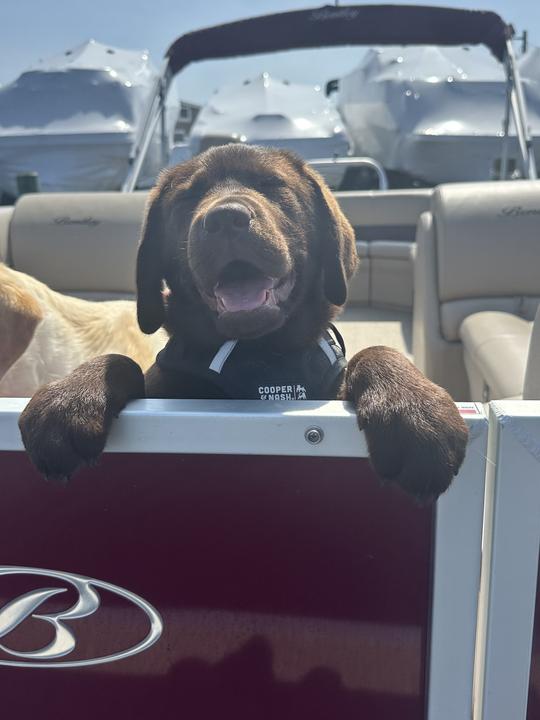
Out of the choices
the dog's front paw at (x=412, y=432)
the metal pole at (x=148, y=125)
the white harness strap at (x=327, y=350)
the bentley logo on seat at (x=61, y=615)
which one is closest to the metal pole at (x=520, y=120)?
the metal pole at (x=148, y=125)

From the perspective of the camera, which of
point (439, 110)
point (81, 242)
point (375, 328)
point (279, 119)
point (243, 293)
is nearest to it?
point (243, 293)

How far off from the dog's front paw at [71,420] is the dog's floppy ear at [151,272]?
0.52m

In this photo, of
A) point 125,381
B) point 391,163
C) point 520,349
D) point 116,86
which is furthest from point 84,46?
point 125,381

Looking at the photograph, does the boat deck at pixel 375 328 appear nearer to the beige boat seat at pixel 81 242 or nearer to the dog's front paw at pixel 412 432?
the beige boat seat at pixel 81 242

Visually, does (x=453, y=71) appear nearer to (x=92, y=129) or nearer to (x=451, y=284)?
(x=92, y=129)

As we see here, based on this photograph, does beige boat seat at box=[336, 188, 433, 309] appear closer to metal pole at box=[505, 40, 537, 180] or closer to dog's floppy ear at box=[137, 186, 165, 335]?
metal pole at box=[505, 40, 537, 180]

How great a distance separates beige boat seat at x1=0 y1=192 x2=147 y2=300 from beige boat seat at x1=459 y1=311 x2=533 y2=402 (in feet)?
6.05

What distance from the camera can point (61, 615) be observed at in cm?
122

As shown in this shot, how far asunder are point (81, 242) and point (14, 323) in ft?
7.22

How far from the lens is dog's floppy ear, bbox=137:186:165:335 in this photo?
191 cm

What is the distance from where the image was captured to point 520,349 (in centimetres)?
307

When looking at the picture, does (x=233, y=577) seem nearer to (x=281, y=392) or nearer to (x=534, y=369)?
(x=281, y=392)

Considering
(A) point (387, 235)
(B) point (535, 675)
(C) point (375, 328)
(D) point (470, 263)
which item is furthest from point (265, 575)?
(A) point (387, 235)

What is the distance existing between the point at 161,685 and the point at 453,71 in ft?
32.5
